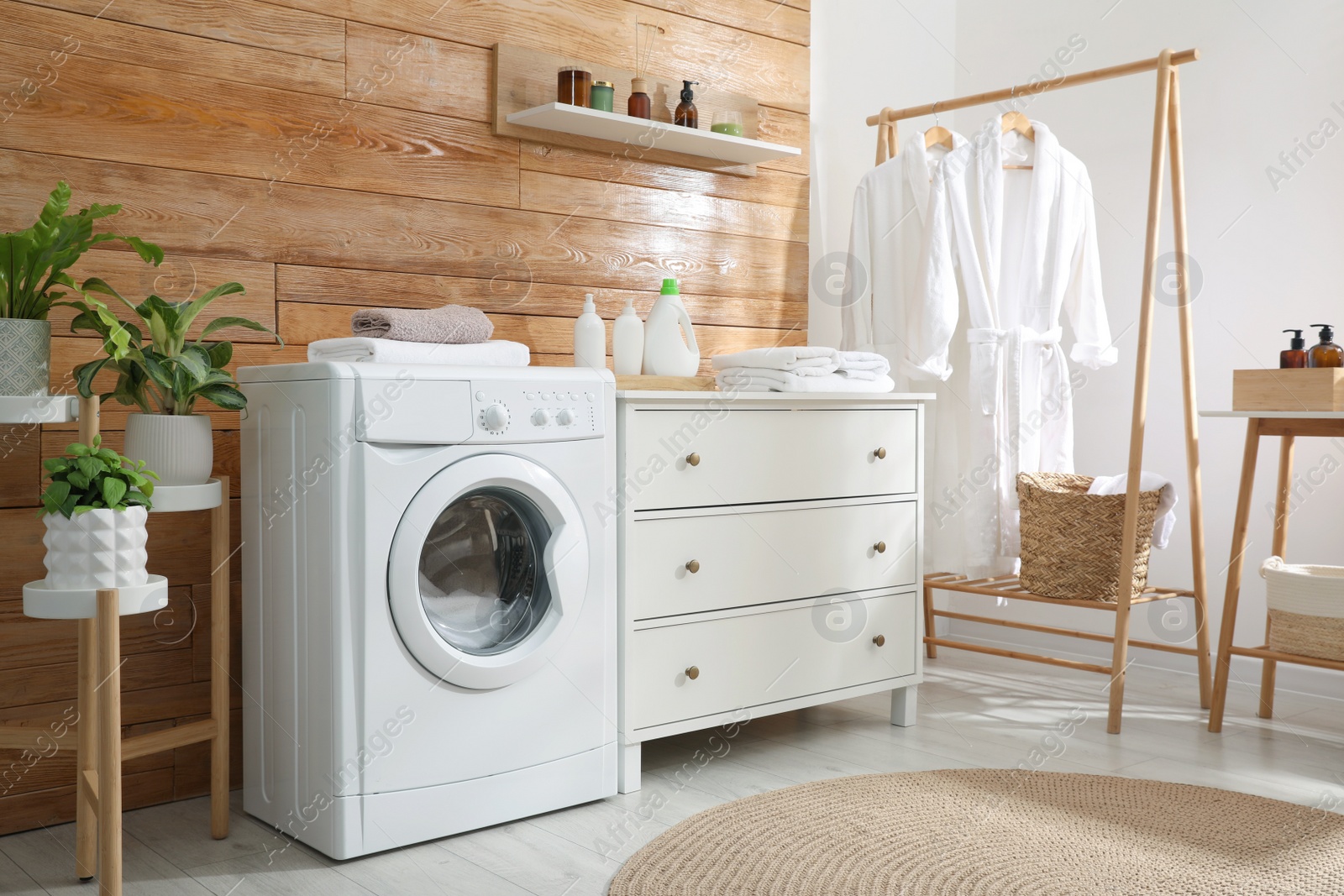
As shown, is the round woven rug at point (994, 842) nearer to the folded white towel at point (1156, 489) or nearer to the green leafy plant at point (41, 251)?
the folded white towel at point (1156, 489)

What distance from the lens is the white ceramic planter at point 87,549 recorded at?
170cm

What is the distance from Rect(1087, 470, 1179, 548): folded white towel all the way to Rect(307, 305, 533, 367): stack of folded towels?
1.59m

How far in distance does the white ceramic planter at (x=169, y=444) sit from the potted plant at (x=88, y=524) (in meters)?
0.16

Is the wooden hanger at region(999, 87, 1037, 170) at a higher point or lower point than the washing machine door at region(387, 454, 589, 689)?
higher

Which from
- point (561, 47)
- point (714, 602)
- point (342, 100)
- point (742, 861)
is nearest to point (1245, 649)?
point (714, 602)

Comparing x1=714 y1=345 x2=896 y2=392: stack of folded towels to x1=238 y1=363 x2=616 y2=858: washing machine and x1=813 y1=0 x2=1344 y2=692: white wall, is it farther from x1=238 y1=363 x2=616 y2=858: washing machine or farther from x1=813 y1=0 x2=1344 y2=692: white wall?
x1=813 y1=0 x2=1344 y2=692: white wall

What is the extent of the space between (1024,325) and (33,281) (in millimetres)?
2314

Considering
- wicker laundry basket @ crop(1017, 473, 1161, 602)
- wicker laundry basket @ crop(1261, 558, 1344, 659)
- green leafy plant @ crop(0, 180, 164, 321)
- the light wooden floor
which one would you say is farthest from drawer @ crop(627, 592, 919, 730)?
green leafy plant @ crop(0, 180, 164, 321)

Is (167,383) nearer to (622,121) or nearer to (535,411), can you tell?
(535,411)

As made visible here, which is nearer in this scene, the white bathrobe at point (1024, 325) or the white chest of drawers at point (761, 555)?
the white chest of drawers at point (761, 555)

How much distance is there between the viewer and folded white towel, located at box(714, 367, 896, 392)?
2.53 m

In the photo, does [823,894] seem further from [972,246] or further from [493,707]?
[972,246]

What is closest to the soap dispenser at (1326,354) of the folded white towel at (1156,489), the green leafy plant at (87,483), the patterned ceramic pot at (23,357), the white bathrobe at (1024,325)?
the folded white towel at (1156,489)

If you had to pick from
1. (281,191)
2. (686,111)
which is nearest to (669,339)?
(686,111)
